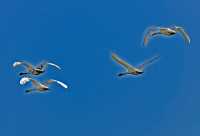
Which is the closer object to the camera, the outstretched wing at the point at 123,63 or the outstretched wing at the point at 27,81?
the outstretched wing at the point at 123,63

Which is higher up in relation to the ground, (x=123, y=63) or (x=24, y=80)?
(x=24, y=80)

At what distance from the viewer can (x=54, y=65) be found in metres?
36.3

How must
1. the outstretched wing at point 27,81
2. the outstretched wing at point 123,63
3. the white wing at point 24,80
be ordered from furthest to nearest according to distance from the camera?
the outstretched wing at point 27,81 → the white wing at point 24,80 → the outstretched wing at point 123,63

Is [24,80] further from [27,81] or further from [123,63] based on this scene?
[123,63]

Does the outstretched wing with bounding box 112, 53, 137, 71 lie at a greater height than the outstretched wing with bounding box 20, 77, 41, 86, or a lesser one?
lesser

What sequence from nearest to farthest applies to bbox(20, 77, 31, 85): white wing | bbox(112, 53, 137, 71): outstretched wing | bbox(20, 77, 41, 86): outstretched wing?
bbox(112, 53, 137, 71): outstretched wing
bbox(20, 77, 31, 85): white wing
bbox(20, 77, 41, 86): outstretched wing

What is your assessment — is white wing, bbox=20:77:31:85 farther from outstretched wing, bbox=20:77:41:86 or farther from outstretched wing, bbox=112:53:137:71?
outstretched wing, bbox=112:53:137:71

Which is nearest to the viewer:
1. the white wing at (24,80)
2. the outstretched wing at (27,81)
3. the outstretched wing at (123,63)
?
the outstretched wing at (123,63)

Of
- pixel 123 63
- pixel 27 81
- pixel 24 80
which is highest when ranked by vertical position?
pixel 24 80

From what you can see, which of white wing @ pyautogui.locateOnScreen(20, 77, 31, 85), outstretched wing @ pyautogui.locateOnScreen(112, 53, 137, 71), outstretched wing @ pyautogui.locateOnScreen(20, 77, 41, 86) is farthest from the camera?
outstretched wing @ pyautogui.locateOnScreen(20, 77, 41, 86)

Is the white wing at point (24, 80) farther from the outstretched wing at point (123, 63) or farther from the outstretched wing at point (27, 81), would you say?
the outstretched wing at point (123, 63)

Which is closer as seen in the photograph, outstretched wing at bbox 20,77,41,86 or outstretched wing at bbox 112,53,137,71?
outstretched wing at bbox 112,53,137,71

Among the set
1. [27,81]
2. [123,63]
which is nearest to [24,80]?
[27,81]

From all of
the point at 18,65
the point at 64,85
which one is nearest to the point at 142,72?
the point at 64,85
